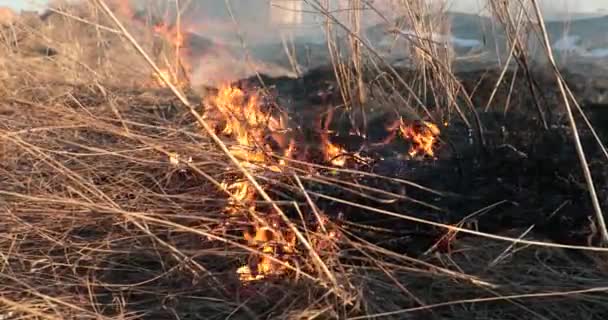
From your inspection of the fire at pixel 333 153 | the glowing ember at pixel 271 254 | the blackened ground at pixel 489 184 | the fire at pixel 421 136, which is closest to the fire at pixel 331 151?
the fire at pixel 333 153

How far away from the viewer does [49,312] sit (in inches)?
82.0

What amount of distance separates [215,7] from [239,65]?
67 centimetres

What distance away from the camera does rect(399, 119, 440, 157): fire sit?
3160 millimetres

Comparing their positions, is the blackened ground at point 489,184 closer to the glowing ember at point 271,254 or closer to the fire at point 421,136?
A: the fire at point 421,136

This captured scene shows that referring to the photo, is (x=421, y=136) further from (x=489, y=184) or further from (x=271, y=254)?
(x=271, y=254)

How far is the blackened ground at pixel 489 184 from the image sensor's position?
8.32 feet

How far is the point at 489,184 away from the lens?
2836mm

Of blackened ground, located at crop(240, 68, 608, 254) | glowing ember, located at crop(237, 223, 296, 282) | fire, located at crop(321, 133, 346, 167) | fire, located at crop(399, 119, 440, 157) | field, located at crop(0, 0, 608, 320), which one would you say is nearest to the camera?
field, located at crop(0, 0, 608, 320)

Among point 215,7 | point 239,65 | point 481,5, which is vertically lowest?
point 239,65

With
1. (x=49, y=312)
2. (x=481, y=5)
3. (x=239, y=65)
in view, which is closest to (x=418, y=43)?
(x=481, y=5)

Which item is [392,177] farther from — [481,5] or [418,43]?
[481,5]

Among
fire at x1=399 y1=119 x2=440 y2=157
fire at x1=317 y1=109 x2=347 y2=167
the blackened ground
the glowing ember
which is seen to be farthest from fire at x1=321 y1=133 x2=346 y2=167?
the glowing ember

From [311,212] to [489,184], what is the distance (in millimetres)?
806

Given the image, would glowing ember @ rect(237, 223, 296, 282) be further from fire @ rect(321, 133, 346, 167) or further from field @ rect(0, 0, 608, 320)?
fire @ rect(321, 133, 346, 167)
